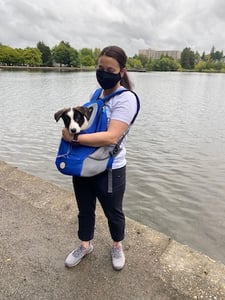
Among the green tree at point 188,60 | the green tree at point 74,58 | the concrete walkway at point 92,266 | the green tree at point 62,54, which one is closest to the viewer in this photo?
the concrete walkway at point 92,266

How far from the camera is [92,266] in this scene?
2830mm

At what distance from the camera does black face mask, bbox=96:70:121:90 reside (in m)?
2.34

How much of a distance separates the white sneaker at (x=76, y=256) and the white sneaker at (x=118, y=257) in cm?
32

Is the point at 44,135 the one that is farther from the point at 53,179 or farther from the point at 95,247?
the point at 95,247

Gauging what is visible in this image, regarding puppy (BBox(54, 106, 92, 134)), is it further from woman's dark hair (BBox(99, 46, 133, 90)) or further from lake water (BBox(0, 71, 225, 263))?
lake water (BBox(0, 71, 225, 263))

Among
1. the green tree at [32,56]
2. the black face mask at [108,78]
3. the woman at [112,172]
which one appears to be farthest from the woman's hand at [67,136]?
the green tree at [32,56]

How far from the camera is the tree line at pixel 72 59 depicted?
103 metres

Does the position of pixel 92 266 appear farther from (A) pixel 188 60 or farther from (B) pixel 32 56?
(A) pixel 188 60

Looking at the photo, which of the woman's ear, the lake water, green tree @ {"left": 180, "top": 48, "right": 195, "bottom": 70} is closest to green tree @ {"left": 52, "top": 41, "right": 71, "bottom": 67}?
green tree @ {"left": 180, "top": 48, "right": 195, "bottom": 70}

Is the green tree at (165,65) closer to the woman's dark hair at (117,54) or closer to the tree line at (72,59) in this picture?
the tree line at (72,59)

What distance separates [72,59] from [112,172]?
402 feet

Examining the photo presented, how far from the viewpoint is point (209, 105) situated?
20594mm

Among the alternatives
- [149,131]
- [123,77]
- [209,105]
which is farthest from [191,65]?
[123,77]

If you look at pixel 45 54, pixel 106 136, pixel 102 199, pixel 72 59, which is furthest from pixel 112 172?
pixel 72 59
